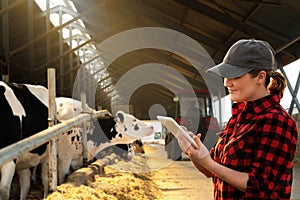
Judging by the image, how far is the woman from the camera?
1393 millimetres

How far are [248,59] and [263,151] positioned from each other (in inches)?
14.6

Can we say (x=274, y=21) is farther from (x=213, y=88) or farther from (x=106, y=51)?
(x=106, y=51)

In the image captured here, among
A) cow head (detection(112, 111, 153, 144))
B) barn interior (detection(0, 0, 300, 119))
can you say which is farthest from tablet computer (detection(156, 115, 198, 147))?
cow head (detection(112, 111, 153, 144))

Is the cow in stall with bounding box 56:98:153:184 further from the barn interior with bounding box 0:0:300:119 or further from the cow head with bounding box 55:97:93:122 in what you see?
the barn interior with bounding box 0:0:300:119

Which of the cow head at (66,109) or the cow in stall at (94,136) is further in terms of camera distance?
the cow head at (66,109)

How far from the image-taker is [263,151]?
1.40 m

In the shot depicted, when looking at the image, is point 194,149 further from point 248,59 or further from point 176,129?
point 248,59

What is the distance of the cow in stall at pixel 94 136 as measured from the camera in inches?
210

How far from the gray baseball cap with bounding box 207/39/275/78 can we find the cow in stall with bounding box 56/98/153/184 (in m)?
3.82

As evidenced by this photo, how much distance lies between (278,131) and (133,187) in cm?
381

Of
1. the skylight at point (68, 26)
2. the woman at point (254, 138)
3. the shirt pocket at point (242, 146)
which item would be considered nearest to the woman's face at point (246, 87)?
the woman at point (254, 138)

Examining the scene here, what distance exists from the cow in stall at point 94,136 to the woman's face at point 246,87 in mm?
3775

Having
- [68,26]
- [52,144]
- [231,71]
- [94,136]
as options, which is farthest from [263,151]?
[68,26]

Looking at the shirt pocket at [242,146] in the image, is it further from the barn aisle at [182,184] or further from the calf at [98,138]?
the calf at [98,138]
